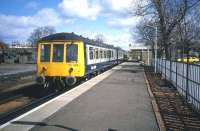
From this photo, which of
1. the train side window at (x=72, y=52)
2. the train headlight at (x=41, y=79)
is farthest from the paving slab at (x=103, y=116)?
the train side window at (x=72, y=52)

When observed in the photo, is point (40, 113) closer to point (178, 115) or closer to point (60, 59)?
point (178, 115)

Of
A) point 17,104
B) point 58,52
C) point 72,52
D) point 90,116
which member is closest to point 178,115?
point 90,116

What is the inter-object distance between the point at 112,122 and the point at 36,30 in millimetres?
112354

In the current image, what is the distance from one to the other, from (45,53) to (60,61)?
105 centimetres

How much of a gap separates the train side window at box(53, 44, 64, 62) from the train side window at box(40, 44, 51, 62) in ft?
1.11

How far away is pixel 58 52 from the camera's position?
1953cm

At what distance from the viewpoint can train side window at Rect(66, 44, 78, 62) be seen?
1947 centimetres

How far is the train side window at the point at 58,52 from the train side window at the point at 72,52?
34 cm

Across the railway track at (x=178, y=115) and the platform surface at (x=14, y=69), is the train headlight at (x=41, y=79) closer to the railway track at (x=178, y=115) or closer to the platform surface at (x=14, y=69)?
the railway track at (x=178, y=115)

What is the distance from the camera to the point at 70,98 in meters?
14.5

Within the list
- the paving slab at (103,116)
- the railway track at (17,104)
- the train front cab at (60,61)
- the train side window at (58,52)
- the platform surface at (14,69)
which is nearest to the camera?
the paving slab at (103,116)

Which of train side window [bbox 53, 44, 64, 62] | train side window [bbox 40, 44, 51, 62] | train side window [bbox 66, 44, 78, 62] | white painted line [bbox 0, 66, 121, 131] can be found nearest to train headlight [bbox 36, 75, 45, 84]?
train side window [bbox 40, 44, 51, 62]

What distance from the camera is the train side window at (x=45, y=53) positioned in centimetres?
1962

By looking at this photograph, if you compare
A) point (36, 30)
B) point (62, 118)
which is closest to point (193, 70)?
point (62, 118)
